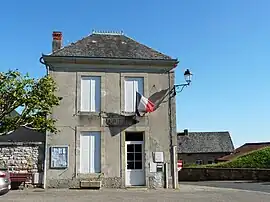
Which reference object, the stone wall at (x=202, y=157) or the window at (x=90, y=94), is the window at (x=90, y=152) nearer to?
the window at (x=90, y=94)

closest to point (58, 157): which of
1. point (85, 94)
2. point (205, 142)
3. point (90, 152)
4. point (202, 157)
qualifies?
point (90, 152)

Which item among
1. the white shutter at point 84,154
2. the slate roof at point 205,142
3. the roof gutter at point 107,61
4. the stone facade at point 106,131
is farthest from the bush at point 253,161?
the slate roof at point 205,142

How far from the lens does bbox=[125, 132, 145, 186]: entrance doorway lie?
50.6 feet

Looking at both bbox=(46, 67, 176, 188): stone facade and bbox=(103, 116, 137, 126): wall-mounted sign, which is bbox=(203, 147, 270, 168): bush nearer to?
bbox=(46, 67, 176, 188): stone facade

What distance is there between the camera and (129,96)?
1577 centimetres

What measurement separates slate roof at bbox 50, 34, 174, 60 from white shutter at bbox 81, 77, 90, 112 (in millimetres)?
1153

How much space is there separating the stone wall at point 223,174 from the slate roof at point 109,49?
38.4 ft

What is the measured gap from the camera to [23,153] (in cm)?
1473

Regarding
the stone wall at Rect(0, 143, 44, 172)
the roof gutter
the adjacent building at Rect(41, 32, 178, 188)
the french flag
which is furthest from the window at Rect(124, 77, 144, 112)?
the stone wall at Rect(0, 143, 44, 172)

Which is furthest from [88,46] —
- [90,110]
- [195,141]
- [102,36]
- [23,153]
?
[195,141]

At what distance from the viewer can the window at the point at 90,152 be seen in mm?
15078

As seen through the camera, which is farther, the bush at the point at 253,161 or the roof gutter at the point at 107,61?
the bush at the point at 253,161

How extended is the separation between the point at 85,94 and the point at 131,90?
6.41 ft

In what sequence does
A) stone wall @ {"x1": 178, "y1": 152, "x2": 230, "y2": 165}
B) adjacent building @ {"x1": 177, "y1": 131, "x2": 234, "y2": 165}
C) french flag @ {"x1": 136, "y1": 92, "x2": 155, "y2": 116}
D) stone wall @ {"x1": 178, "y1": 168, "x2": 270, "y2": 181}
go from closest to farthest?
french flag @ {"x1": 136, "y1": 92, "x2": 155, "y2": 116}, stone wall @ {"x1": 178, "y1": 168, "x2": 270, "y2": 181}, stone wall @ {"x1": 178, "y1": 152, "x2": 230, "y2": 165}, adjacent building @ {"x1": 177, "y1": 131, "x2": 234, "y2": 165}
